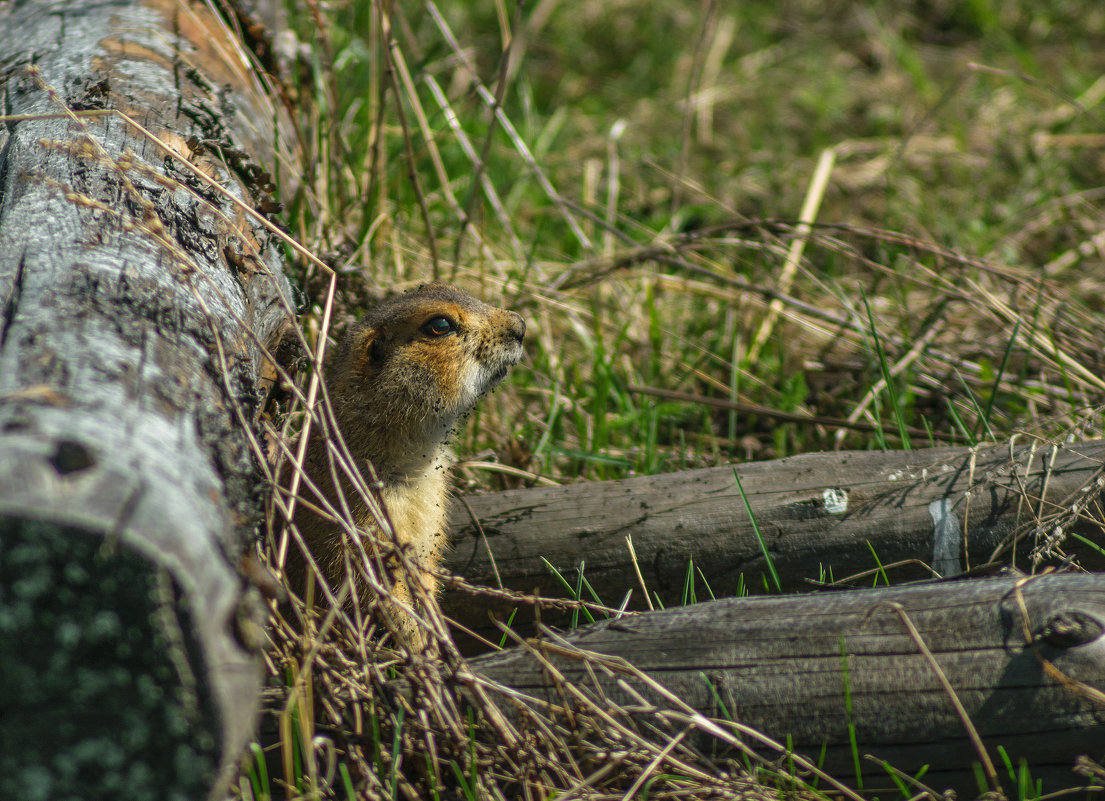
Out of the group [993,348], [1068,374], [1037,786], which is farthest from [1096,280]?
[1037,786]

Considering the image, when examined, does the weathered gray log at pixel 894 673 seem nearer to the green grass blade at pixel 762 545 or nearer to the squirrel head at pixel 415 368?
the green grass blade at pixel 762 545

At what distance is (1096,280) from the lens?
15.7 feet

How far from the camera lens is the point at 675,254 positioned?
4277mm

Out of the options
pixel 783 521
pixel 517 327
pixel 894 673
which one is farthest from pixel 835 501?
pixel 517 327

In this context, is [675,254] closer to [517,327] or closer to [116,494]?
[517,327]

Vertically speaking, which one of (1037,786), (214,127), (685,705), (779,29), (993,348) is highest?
(779,29)

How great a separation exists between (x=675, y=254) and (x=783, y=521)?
183 centimetres

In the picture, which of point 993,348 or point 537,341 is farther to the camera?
point 537,341

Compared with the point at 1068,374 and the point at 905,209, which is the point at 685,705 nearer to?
the point at 1068,374

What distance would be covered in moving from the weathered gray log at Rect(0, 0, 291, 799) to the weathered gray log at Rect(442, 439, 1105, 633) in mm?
1018

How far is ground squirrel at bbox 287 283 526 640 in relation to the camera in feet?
9.43

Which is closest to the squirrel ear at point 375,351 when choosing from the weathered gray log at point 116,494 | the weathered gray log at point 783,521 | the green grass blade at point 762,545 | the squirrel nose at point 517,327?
the squirrel nose at point 517,327

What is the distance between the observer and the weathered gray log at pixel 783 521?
2629 mm

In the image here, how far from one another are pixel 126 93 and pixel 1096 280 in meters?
4.36
